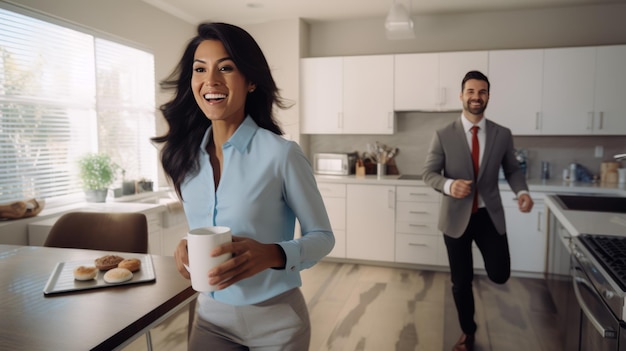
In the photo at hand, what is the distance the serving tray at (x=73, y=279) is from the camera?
1417 mm

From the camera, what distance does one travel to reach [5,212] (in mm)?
2930

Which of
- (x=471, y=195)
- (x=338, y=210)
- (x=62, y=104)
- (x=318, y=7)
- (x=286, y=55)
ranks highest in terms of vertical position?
(x=318, y=7)

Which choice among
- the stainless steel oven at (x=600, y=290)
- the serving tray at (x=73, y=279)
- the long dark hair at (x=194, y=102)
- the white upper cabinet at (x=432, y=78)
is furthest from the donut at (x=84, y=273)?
the white upper cabinet at (x=432, y=78)

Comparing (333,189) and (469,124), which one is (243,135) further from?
(333,189)

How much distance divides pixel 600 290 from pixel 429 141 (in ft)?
11.7

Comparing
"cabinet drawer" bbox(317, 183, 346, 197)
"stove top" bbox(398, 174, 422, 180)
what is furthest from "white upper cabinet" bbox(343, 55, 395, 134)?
"cabinet drawer" bbox(317, 183, 346, 197)

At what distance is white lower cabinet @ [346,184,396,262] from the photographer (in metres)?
4.59

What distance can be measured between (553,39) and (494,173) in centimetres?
267

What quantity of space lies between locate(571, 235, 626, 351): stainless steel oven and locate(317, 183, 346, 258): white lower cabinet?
2.86 meters

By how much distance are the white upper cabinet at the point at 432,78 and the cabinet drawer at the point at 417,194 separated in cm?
83

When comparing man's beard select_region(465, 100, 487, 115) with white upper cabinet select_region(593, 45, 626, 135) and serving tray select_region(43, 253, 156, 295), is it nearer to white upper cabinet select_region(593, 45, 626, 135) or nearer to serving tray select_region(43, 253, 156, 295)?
serving tray select_region(43, 253, 156, 295)

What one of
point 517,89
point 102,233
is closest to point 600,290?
point 102,233

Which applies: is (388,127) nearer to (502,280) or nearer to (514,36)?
(514,36)

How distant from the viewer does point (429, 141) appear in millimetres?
4980
